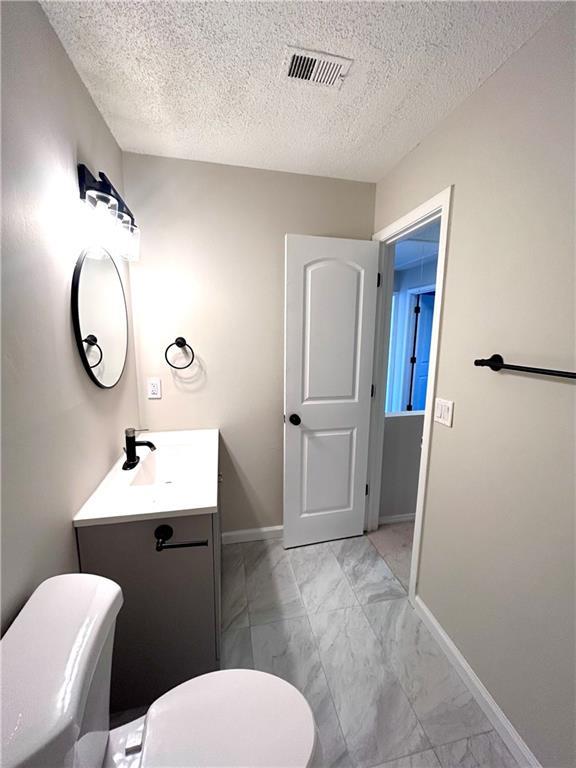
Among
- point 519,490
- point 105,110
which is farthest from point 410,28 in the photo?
point 519,490

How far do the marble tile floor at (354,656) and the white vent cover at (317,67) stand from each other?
2.42m

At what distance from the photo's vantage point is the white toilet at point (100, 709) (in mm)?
519

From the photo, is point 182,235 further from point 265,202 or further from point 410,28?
point 410,28

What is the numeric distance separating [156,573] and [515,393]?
1431 millimetres

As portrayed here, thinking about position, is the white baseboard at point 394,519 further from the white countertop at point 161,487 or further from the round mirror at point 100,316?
the round mirror at point 100,316

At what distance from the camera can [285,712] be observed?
78 centimetres

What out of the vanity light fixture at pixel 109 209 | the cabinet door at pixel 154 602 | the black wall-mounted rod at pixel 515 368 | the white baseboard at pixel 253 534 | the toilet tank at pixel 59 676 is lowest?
the white baseboard at pixel 253 534

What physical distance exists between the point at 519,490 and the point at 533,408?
0.30 metres

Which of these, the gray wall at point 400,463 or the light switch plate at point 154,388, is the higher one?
the light switch plate at point 154,388

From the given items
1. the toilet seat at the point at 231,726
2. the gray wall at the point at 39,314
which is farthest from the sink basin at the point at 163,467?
the toilet seat at the point at 231,726

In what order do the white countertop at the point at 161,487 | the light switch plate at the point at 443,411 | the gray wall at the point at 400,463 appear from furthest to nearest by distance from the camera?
1. the gray wall at the point at 400,463
2. the light switch plate at the point at 443,411
3. the white countertop at the point at 161,487

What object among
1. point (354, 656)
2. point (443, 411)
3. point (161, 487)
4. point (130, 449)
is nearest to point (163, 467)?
point (130, 449)

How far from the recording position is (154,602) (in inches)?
43.8

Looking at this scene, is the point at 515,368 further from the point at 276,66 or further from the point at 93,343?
the point at 93,343
